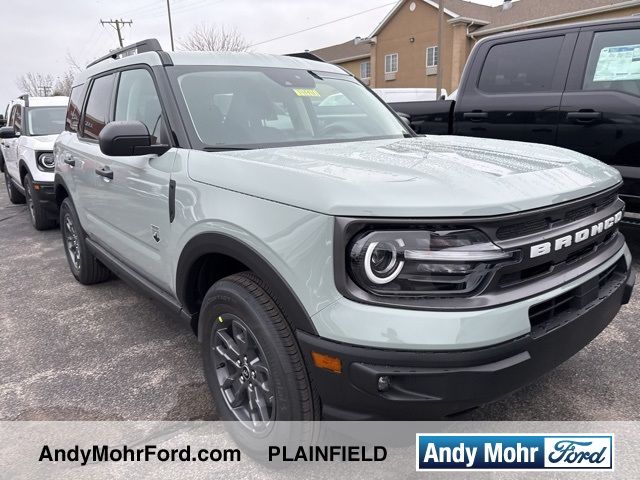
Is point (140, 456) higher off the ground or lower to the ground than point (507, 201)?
lower

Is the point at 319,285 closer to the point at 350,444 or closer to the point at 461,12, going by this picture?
the point at 350,444

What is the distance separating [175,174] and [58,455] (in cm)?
142

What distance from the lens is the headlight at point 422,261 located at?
64.2 inches

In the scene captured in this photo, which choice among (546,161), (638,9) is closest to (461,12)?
(638,9)

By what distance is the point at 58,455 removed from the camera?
236 centimetres

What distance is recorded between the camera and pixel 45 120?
7668 mm

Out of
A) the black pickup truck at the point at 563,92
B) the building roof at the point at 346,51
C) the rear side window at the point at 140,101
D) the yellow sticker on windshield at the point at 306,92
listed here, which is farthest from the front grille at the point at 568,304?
the building roof at the point at 346,51

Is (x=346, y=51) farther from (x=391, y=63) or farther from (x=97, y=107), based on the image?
(x=97, y=107)

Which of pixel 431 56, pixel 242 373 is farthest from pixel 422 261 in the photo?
pixel 431 56

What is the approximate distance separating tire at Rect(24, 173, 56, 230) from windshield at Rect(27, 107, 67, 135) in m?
0.96

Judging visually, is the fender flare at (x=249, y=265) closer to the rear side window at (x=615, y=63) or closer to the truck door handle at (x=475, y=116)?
the truck door handle at (x=475, y=116)

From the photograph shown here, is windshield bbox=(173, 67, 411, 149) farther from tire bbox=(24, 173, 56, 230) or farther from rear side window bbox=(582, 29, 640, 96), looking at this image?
tire bbox=(24, 173, 56, 230)

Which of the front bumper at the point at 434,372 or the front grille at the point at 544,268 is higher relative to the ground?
the front grille at the point at 544,268

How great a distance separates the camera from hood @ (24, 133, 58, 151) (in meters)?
6.43
